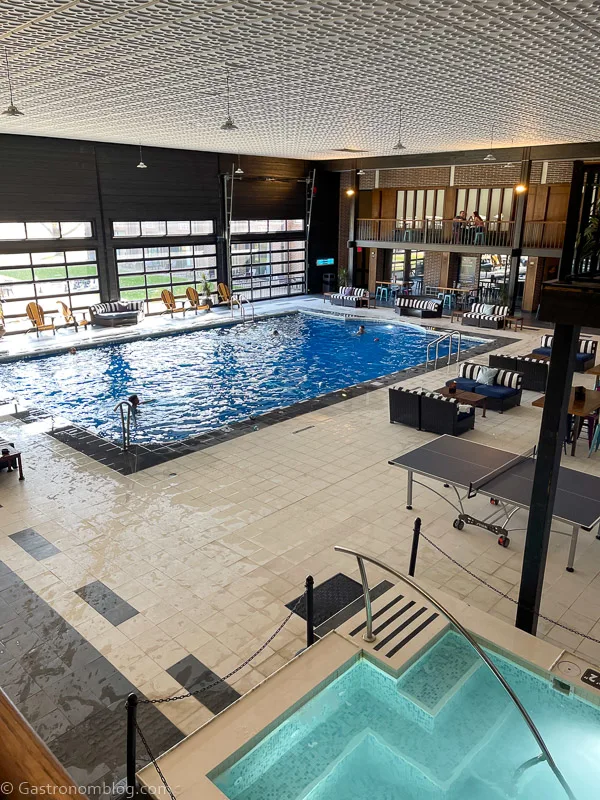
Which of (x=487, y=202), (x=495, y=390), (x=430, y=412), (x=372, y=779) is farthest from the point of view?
(x=487, y=202)

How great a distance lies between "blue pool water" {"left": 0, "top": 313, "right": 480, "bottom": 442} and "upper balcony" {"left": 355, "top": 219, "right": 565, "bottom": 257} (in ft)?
14.3

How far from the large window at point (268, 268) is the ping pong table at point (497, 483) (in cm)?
1810

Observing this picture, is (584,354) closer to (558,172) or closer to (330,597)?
(558,172)

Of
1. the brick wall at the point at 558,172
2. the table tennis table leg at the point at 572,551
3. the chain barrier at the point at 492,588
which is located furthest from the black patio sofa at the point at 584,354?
the chain barrier at the point at 492,588

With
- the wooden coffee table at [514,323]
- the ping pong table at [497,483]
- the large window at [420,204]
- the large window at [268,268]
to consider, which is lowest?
the wooden coffee table at [514,323]

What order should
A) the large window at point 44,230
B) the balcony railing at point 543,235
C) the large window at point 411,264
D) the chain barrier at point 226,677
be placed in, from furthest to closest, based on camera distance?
the large window at point 411,264 < the balcony railing at point 543,235 < the large window at point 44,230 < the chain barrier at point 226,677

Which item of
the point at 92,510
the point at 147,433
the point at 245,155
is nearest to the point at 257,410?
the point at 147,433

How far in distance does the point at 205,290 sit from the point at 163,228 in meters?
2.76

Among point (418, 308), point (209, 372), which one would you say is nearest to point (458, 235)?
point (418, 308)

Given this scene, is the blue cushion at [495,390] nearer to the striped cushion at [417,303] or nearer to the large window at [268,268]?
→ the striped cushion at [417,303]

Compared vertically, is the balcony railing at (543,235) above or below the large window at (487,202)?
below

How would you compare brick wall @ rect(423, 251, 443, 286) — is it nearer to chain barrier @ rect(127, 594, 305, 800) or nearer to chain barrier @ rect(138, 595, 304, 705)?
chain barrier @ rect(127, 594, 305, 800)

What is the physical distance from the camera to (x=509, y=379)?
12.5 m

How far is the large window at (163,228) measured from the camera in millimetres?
21203
